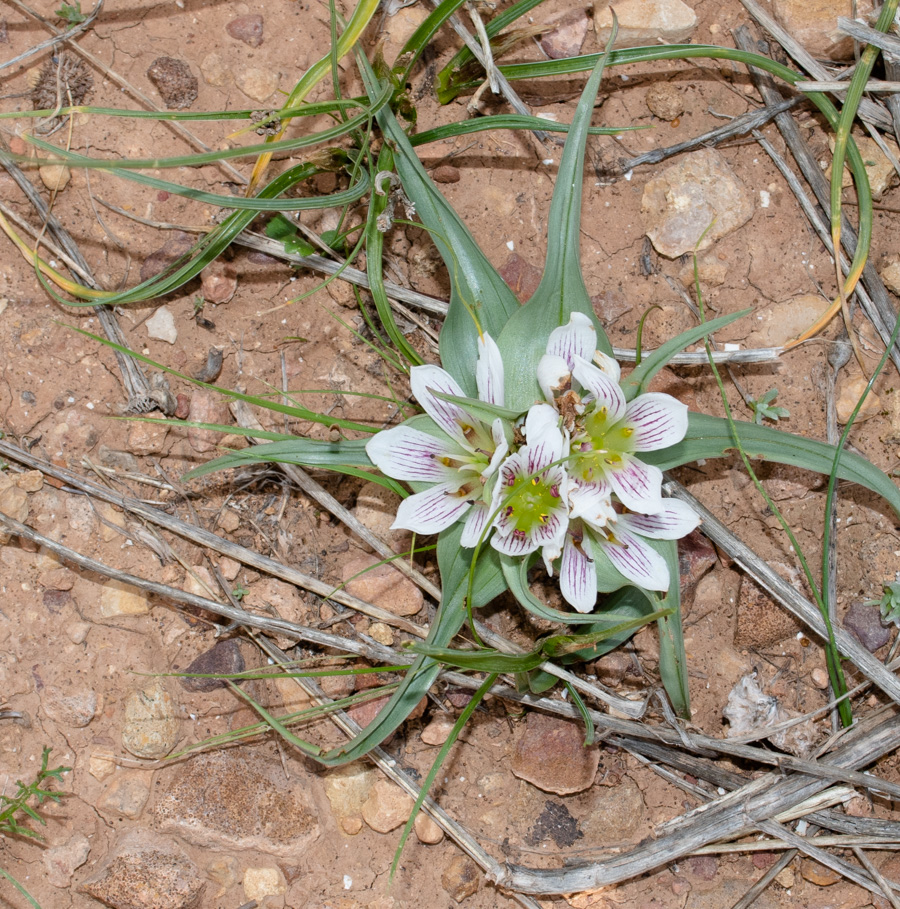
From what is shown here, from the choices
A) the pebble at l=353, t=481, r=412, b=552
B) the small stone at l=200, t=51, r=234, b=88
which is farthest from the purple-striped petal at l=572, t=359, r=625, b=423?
the small stone at l=200, t=51, r=234, b=88

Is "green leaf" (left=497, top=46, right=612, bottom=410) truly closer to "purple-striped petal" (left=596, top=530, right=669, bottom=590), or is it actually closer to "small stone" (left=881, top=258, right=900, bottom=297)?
"purple-striped petal" (left=596, top=530, right=669, bottom=590)

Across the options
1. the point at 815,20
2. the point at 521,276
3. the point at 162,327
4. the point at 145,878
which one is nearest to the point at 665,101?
the point at 815,20

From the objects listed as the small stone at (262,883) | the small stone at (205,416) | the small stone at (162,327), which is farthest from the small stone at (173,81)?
the small stone at (262,883)

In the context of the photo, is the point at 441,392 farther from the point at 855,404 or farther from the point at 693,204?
the point at 855,404

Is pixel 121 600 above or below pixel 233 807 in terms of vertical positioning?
above

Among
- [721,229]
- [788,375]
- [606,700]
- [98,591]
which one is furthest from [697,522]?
[98,591]

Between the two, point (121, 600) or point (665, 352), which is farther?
point (121, 600)

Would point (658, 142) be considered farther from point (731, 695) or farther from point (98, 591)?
point (98, 591)
